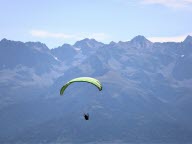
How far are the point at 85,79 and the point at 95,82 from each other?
2.21 m

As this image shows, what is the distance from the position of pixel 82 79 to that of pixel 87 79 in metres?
0.85

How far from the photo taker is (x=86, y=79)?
60.3m

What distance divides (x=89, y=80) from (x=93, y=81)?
0.70 meters

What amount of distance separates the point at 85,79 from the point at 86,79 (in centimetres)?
20

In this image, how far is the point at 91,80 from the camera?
59.8 m

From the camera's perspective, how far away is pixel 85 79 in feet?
198

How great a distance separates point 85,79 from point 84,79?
0.16 metres

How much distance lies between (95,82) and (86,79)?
2.02m

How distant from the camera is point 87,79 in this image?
60188mm

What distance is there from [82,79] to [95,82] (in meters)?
2.63

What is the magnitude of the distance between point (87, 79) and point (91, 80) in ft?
2.50

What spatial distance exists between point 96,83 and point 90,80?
62.6 inches

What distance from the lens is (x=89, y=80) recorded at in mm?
59719

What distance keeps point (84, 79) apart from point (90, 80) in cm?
118
